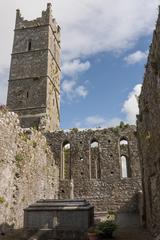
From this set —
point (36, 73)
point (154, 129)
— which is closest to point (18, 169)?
point (154, 129)

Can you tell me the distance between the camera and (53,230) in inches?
420

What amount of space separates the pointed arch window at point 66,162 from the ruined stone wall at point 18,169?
3241mm

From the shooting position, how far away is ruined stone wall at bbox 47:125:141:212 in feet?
68.0

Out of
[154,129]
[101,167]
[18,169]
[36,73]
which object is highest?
[36,73]

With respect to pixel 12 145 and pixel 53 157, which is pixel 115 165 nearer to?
pixel 53 157

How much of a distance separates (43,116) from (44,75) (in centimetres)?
480

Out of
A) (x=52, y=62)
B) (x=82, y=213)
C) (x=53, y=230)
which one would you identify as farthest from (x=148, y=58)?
(x=52, y=62)

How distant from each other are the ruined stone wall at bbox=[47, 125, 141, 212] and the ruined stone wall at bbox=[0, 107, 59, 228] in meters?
3.32

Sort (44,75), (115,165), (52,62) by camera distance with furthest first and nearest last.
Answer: (52,62)
(44,75)
(115,165)

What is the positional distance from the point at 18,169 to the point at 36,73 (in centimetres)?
1717

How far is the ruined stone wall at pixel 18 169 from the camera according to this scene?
12.6 meters

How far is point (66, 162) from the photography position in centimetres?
2289

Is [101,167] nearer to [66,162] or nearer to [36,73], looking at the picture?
[66,162]

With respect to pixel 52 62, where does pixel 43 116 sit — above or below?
below
